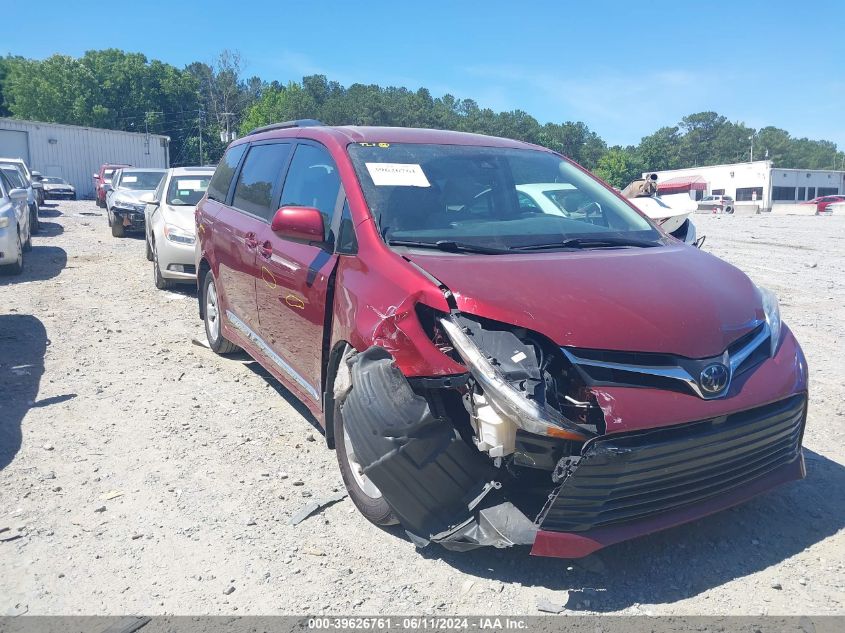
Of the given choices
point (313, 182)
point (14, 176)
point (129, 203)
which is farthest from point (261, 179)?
point (14, 176)

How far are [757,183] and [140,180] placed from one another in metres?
67.0

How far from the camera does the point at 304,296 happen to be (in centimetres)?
403

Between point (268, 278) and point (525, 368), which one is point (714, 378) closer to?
point (525, 368)

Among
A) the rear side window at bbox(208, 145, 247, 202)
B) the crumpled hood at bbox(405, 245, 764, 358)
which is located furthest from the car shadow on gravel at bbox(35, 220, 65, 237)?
the crumpled hood at bbox(405, 245, 764, 358)

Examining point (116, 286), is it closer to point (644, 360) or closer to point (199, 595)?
point (199, 595)

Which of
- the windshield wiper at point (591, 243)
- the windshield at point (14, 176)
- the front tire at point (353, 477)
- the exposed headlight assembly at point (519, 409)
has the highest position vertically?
the windshield at point (14, 176)

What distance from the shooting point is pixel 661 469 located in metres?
2.80

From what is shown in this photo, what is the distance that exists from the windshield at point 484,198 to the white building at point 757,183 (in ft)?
223

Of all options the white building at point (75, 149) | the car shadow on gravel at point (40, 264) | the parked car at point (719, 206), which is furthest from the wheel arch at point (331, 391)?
the parked car at point (719, 206)

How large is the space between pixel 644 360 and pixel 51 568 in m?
2.75

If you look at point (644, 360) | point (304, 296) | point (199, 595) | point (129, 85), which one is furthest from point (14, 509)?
point (129, 85)

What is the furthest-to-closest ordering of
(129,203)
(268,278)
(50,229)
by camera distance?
(50,229) < (129,203) < (268,278)

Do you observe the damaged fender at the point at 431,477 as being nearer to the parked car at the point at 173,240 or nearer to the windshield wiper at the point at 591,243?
the windshield wiper at the point at 591,243

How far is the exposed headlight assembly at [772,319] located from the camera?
3338mm
